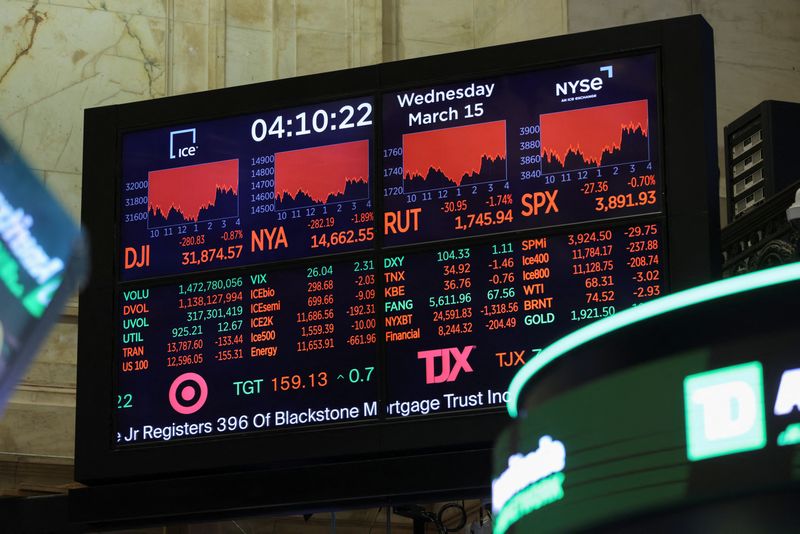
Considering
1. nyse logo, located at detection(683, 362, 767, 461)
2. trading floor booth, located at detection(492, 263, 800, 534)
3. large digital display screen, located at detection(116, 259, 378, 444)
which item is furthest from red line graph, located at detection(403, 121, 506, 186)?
nyse logo, located at detection(683, 362, 767, 461)

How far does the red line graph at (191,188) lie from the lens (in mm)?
8875

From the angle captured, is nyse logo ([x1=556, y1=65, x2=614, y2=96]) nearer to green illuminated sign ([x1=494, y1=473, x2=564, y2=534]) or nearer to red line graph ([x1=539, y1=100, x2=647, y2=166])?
red line graph ([x1=539, y1=100, x2=647, y2=166])

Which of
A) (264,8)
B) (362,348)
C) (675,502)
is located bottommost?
(675,502)

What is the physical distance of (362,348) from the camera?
8.25 m

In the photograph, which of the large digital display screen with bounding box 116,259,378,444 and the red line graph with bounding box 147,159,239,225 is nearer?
the large digital display screen with bounding box 116,259,378,444

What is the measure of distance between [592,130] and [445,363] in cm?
165

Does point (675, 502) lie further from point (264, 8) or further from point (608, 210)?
point (264, 8)

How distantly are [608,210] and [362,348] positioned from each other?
1.69 metres

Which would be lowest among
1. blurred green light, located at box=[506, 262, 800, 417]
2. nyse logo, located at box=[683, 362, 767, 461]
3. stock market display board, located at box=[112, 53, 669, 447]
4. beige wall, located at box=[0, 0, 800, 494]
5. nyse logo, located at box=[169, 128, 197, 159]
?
nyse logo, located at box=[683, 362, 767, 461]

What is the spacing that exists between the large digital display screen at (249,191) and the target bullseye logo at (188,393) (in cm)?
72

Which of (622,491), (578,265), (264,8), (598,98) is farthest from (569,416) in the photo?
(264,8)

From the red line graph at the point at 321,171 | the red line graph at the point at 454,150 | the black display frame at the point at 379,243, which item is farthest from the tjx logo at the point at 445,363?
the red line graph at the point at 321,171

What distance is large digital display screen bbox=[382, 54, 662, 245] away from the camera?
26.4 feet

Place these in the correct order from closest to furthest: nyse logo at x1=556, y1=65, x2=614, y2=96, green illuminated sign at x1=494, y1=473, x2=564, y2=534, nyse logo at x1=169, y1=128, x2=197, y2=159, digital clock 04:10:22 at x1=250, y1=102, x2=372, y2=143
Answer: green illuminated sign at x1=494, y1=473, x2=564, y2=534
nyse logo at x1=556, y1=65, x2=614, y2=96
digital clock 04:10:22 at x1=250, y1=102, x2=372, y2=143
nyse logo at x1=169, y1=128, x2=197, y2=159
